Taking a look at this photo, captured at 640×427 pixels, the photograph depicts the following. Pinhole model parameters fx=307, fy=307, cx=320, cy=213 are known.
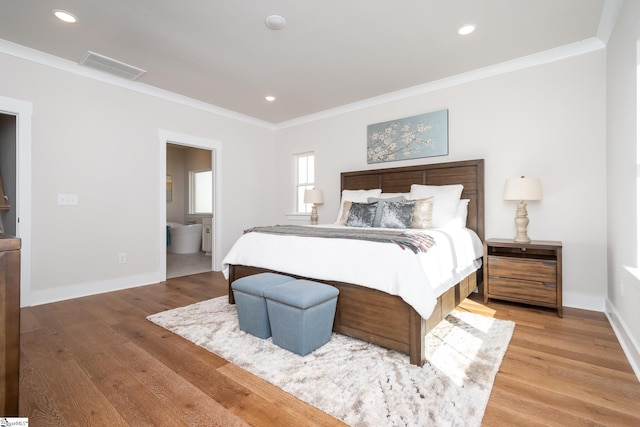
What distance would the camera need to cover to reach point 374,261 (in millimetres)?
2076

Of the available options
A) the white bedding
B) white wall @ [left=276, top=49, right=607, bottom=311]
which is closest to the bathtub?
the white bedding

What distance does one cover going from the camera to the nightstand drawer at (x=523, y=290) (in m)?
2.78

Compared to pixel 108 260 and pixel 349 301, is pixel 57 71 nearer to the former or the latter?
pixel 108 260

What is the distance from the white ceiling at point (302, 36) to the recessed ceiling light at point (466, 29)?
0.06 metres

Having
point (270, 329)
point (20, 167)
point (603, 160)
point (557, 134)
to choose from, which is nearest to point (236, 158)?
point (20, 167)

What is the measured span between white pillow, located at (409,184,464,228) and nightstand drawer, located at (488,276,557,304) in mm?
736

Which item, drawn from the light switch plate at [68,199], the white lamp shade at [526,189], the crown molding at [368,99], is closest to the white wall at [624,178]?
the crown molding at [368,99]

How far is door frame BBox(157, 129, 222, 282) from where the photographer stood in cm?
409

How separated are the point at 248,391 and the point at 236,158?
4.01m

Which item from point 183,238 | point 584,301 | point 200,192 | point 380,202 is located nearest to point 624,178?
point 584,301

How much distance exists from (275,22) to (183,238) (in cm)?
532

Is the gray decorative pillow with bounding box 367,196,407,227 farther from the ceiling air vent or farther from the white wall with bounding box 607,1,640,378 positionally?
the ceiling air vent

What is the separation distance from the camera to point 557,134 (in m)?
3.07

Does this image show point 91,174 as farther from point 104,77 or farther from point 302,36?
point 302,36
